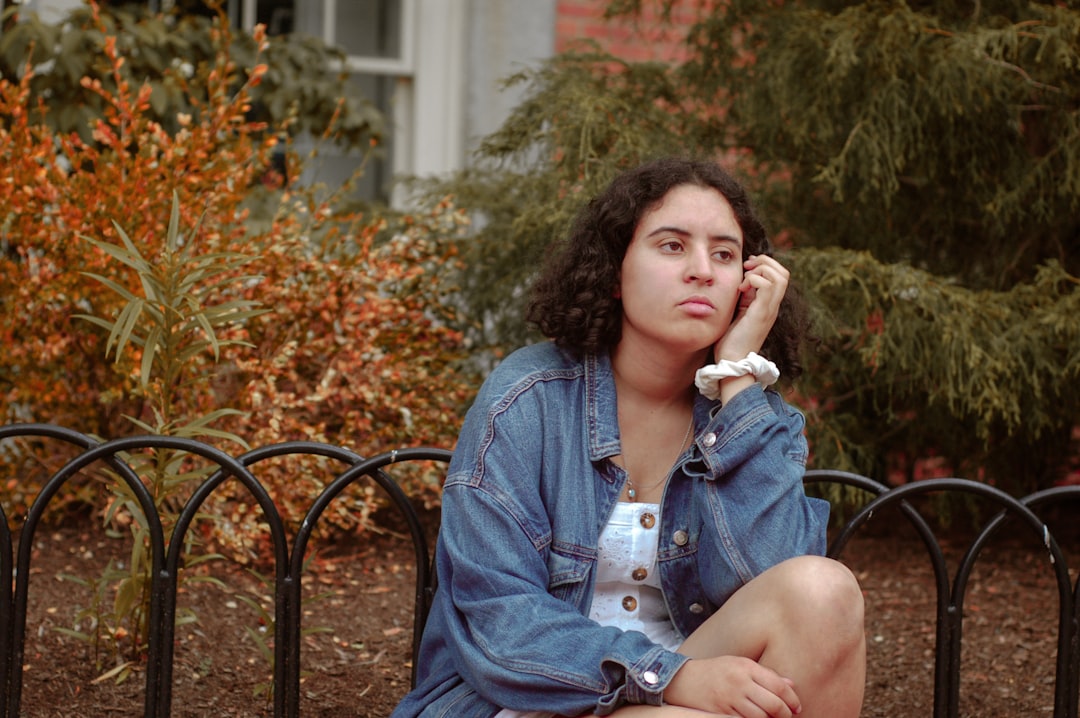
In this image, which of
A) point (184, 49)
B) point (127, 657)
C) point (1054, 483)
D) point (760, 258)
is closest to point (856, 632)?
point (760, 258)

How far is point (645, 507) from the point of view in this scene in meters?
2.39

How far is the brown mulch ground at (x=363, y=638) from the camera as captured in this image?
3041 millimetres

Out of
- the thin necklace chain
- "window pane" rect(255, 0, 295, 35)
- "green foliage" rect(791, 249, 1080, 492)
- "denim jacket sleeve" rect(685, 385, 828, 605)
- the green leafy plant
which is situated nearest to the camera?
"denim jacket sleeve" rect(685, 385, 828, 605)

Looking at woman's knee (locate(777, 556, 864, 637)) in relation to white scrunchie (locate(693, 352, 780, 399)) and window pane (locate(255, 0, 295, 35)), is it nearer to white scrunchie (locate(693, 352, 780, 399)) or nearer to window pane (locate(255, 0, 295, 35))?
white scrunchie (locate(693, 352, 780, 399))

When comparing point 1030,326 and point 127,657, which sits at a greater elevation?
point 1030,326

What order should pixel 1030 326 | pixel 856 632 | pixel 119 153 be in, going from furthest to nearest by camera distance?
pixel 1030 326 < pixel 119 153 < pixel 856 632

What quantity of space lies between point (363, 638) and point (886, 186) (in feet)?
7.53

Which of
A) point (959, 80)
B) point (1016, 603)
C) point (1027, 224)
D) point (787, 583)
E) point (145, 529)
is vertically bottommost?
point (1016, 603)

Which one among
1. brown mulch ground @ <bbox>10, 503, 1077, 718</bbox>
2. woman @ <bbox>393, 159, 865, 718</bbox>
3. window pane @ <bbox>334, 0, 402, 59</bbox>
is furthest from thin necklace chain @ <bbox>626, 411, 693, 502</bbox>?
window pane @ <bbox>334, 0, 402, 59</bbox>

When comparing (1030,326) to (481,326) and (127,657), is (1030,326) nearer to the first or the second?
(481,326)

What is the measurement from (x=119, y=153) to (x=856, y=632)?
264 cm

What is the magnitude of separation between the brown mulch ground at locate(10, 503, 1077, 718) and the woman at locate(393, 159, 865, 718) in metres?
0.94

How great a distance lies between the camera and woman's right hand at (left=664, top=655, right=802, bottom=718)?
204cm

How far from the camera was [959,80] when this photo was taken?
3967mm
